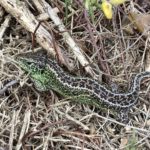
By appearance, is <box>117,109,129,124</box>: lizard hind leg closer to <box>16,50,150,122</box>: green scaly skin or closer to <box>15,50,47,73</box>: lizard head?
<box>16,50,150,122</box>: green scaly skin

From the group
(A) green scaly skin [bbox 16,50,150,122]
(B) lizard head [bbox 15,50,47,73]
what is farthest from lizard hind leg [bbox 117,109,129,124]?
(B) lizard head [bbox 15,50,47,73]

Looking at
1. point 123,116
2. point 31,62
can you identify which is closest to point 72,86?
point 31,62

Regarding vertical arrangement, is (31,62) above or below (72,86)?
above

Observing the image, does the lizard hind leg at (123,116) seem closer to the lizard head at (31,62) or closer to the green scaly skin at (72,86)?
the green scaly skin at (72,86)

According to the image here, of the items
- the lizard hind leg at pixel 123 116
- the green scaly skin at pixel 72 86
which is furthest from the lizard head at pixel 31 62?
the lizard hind leg at pixel 123 116

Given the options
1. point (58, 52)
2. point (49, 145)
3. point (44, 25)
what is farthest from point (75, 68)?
point (49, 145)

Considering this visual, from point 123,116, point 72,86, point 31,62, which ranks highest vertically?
point 31,62

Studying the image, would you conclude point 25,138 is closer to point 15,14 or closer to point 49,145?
point 49,145

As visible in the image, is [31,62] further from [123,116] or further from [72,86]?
[123,116]
